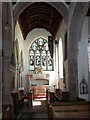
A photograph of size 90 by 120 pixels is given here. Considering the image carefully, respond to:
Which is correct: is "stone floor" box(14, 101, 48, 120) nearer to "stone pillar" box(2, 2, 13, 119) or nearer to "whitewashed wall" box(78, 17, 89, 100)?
"stone pillar" box(2, 2, 13, 119)

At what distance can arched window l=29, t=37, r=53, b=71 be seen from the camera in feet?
75.3

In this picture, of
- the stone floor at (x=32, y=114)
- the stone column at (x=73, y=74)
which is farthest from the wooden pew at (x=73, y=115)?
the stone column at (x=73, y=74)

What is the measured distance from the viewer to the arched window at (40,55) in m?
22.9

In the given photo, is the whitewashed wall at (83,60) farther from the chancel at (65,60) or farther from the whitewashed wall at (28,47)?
the whitewashed wall at (28,47)

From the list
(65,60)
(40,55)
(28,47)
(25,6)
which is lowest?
(65,60)

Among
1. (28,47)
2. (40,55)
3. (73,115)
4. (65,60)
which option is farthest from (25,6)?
(40,55)

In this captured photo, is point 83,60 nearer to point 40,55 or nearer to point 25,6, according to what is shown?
point 25,6

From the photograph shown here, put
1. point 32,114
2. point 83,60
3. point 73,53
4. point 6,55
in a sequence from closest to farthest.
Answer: point 6,55
point 32,114
point 73,53
point 83,60

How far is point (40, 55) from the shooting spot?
2331 cm

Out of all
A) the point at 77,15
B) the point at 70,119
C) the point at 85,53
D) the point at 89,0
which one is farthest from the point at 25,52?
Answer: the point at 70,119

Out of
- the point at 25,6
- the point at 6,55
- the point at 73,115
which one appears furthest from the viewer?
the point at 25,6

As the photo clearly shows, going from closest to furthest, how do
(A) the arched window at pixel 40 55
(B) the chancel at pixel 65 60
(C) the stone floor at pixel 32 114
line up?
1. (B) the chancel at pixel 65 60
2. (C) the stone floor at pixel 32 114
3. (A) the arched window at pixel 40 55

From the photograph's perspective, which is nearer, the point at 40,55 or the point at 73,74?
the point at 73,74

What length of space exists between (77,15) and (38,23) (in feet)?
33.8
